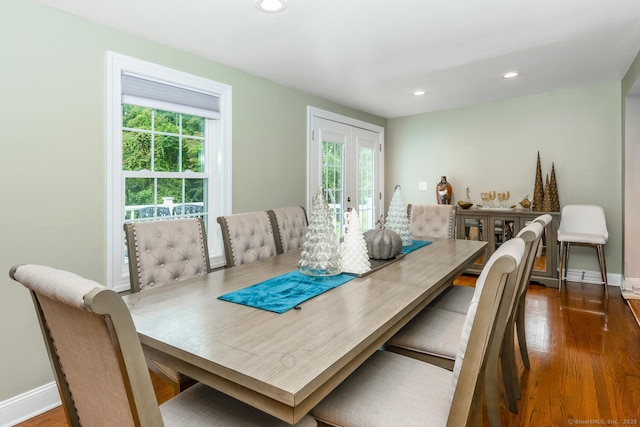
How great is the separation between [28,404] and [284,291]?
1.72 m

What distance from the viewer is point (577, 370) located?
7.65ft

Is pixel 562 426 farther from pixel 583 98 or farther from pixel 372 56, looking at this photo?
pixel 583 98

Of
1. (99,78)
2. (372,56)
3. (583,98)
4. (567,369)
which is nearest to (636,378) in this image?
(567,369)

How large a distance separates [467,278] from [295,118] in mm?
2985

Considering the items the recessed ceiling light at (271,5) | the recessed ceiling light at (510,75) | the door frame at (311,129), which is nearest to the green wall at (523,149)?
the door frame at (311,129)

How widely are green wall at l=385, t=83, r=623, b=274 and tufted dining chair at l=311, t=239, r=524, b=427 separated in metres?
3.88

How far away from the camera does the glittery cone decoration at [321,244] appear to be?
1.82m

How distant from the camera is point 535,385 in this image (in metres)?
2.17

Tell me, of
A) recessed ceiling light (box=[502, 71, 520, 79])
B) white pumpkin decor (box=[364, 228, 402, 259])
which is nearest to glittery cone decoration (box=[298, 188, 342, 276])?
white pumpkin decor (box=[364, 228, 402, 259])

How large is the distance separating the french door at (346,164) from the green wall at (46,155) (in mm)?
2061

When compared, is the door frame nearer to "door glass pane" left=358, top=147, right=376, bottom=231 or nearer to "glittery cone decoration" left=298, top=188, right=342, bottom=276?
"door glass pane" left=358, top=147, right=376, bottom=231

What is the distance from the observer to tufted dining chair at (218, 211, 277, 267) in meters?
2.29

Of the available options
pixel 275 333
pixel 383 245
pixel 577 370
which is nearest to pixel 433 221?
pixel 383 245

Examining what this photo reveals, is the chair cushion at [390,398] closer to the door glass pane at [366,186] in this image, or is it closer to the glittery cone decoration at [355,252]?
the glittery cone decoration at [355,252]
